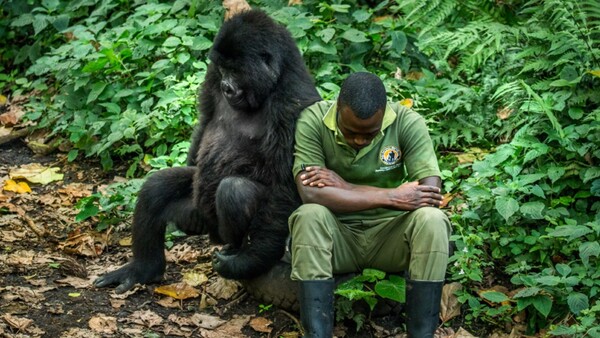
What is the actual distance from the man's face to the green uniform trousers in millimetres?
433

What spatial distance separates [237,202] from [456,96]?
2.74m

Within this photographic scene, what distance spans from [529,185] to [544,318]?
93 centimetres

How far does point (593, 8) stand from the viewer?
6.75 metres

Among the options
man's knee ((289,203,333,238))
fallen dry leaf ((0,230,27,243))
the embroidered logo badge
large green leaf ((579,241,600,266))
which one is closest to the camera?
man's knee ((289,203,333,238))

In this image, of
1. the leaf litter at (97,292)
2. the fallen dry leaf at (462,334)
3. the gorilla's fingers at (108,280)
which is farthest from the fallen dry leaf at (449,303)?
the gorilla's fingers at (108,280)

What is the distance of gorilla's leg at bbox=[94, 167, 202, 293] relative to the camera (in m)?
6.27

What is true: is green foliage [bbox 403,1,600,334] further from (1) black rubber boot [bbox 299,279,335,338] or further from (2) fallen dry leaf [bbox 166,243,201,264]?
(2) fallen dry leaf [bbox 166,243,201,264]

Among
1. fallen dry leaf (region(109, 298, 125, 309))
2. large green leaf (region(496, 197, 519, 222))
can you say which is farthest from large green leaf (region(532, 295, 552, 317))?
fallen dry leaf (region(109, 298, 125, 309))

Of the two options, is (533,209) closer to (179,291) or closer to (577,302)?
(577,302)

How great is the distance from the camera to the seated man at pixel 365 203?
5.08 meters

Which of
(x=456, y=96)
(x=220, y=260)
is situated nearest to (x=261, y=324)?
(x=220, y=260)

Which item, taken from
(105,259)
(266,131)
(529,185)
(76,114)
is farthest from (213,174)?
(76,114)

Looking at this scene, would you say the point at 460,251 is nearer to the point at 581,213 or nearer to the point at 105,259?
the point at 581,213

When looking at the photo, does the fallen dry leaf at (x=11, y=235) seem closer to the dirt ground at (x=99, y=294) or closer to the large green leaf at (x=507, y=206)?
the dirt ground at (x=99, y=294)
